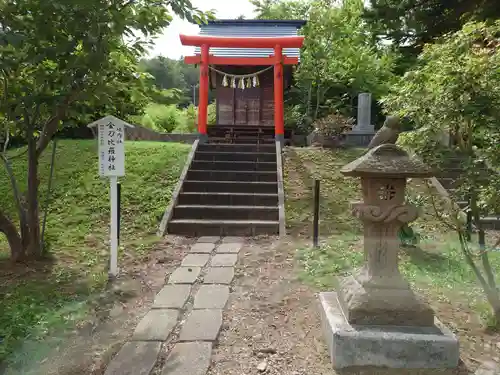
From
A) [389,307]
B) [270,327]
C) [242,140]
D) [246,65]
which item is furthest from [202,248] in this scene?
[246,65]

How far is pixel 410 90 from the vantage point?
3.65 meters

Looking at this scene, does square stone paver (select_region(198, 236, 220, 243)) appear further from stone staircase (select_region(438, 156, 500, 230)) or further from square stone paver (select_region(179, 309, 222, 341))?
stone staircase (select_region(438, 156, 500, 230))

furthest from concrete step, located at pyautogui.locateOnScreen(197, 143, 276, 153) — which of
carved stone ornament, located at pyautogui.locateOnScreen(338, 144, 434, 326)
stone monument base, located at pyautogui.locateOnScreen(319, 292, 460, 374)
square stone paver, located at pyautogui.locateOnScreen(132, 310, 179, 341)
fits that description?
stone monument base, located at pyautogui.locateOnScreen(319, 292, 460, 374)

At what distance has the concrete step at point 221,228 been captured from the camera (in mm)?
6844

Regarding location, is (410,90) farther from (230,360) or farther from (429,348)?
(230,360)

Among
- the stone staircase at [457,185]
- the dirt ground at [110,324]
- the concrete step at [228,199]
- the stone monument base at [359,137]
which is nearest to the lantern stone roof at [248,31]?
the stone monument base at [359,137]

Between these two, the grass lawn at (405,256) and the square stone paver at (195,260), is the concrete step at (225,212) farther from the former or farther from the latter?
the square stone paver at (195,260)

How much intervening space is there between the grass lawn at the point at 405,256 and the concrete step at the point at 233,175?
434 millimetres

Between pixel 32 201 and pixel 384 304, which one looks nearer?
pixel 384 304

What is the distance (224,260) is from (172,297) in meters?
1.34

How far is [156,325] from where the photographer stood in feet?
11.5

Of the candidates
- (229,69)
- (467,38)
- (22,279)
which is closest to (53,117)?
(22,279)

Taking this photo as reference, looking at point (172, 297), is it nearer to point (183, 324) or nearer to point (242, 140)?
point (183, 324)

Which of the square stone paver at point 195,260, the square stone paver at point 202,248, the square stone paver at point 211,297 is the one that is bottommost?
the square stone paver at point 211,297
